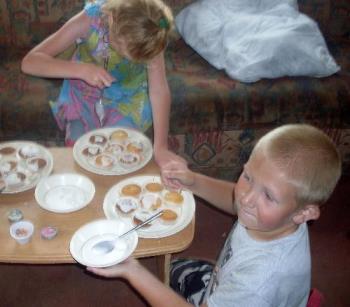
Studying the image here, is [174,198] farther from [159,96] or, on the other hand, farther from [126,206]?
[159,96]

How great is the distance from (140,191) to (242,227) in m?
0.42

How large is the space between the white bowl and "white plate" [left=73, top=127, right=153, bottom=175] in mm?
304

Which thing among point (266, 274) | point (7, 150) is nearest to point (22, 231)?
point (7, 150)

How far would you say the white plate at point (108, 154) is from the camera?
1.46 m

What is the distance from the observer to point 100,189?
1.40 m

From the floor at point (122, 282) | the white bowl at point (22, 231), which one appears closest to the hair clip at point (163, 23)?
the white bowl at point (22, 231)

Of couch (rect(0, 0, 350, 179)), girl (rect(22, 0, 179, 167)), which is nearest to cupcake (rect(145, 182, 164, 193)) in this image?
girl (rect(22, 0, 179, 167))

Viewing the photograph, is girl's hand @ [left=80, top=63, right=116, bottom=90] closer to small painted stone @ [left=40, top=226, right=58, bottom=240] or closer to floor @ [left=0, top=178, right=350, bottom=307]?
small painted stone @ [left=40, top=226, right=58, bottom=240]

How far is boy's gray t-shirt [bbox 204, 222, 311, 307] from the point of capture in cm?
95

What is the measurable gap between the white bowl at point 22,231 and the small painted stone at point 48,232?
0.03 m

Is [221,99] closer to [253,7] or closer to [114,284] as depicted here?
[253,7]

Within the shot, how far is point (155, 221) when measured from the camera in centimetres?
130

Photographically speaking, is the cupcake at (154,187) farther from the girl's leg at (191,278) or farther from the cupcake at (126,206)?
the girl's leg at (191,278)

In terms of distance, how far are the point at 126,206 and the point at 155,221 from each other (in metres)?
0.10
